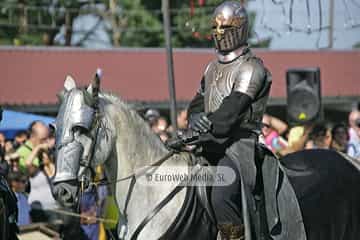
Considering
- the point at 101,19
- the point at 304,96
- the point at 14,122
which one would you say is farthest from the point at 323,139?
the point at 101,19

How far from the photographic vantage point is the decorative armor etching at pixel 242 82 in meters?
6.41

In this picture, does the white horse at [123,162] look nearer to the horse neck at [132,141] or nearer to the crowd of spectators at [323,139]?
the horse neck at [132,141]

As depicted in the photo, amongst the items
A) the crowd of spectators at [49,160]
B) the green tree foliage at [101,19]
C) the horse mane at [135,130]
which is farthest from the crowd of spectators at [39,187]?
the green tree foliage at [101,19]

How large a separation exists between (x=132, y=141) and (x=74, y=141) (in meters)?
0.55

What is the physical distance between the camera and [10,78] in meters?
21.7

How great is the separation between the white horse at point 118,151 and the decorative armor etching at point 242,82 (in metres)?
0.52

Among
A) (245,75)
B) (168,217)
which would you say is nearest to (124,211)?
(168,217)

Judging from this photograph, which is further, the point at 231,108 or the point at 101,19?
the point at 101,19

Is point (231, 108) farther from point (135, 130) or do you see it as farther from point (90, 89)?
point (90, 89)

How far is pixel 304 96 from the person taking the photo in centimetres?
1398

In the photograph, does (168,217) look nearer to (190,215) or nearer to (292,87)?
(190,215)

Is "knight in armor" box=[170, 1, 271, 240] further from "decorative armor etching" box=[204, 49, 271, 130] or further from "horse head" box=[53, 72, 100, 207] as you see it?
"horse head" box=[53, 72, 100, 207]

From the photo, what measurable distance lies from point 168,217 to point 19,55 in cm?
1626

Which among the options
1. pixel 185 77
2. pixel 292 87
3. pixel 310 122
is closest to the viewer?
pixel 310 122
